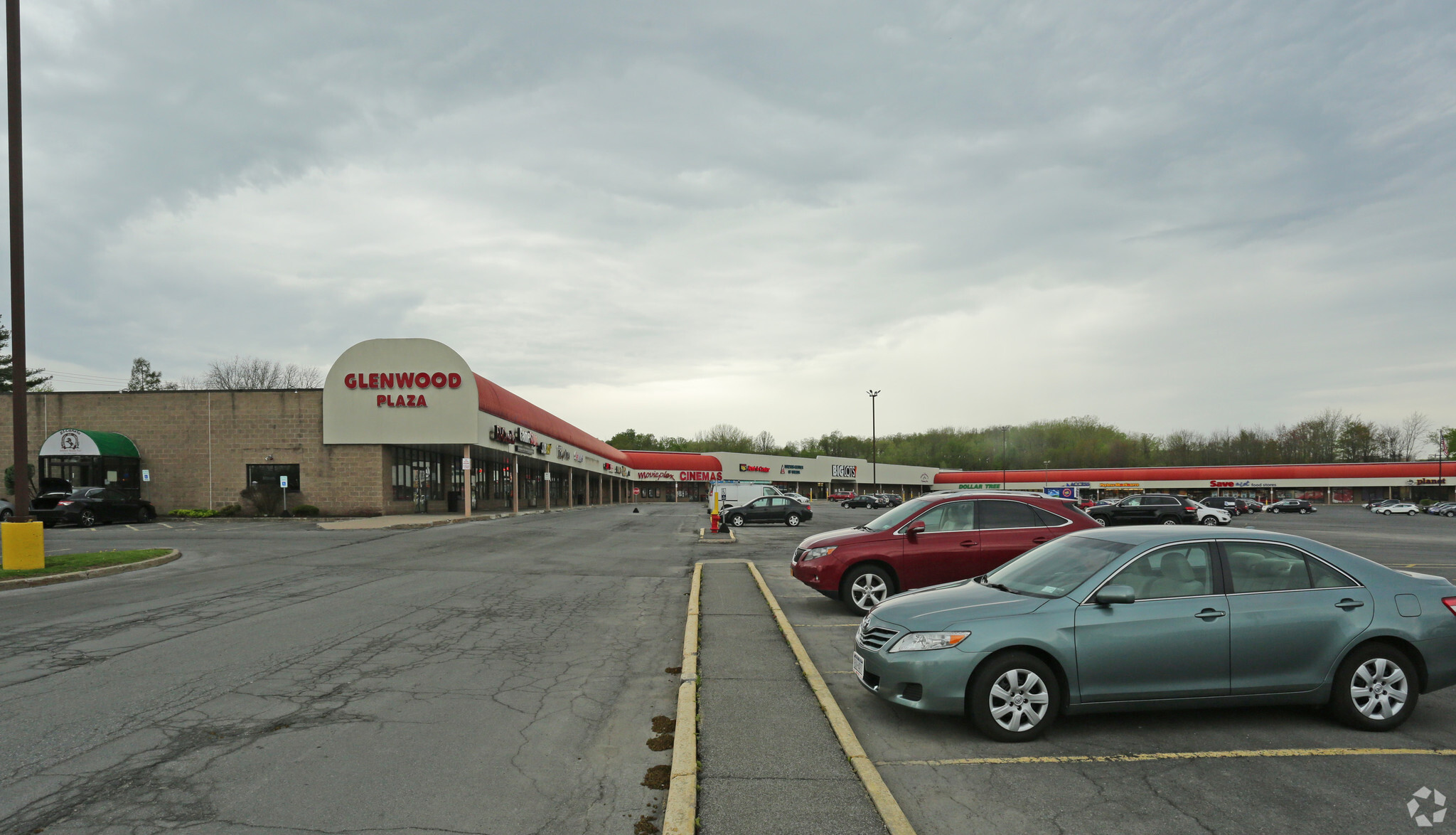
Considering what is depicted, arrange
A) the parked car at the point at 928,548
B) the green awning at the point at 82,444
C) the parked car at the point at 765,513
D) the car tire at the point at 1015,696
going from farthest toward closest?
the parked car at the point at 765,513
the green awning at the point at 82,444
the parked car at the point at 928,548
the car tire at the point at 1015,696

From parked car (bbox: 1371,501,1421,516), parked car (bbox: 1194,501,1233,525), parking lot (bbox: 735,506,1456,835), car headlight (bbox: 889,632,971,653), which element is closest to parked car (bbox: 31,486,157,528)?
car headlight (bbox: 889,632,971,653)

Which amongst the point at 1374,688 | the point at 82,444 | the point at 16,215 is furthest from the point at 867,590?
the point at 82,444

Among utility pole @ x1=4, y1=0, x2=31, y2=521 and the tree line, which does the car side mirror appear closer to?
utility pole @ x1=4, y1=0, x2=31, y2=521

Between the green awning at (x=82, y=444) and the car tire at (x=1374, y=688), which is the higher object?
the green awning at (x=82, y=444)

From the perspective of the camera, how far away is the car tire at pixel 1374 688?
5625mm

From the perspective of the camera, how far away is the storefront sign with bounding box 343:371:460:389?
37.2 meters

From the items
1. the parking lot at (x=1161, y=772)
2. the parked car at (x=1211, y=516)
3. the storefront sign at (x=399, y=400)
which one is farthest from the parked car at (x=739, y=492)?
the parking lot at (x=1161, y=772)

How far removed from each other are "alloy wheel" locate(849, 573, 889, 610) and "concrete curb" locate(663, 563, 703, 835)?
3488 mm

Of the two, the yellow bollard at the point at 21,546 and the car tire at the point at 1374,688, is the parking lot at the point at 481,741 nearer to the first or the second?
the car tire at the point at 1374,688

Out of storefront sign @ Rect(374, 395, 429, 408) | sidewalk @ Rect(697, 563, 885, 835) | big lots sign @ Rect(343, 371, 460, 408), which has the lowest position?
sidewalk @ Rect(697, 563, 885, 835)

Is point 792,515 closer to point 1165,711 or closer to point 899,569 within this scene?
point 899,569

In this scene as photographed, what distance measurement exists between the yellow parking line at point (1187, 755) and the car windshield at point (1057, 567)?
3.61 ft

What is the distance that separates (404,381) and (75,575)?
22.9 meters

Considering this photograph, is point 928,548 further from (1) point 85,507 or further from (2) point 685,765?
(1) point 85,507
